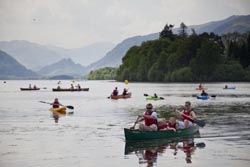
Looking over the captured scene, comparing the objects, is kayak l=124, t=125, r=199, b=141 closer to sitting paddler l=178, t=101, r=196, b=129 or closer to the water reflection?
the water reflection

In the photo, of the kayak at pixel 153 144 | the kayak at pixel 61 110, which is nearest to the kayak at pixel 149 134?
the kayak at pixel 153 144

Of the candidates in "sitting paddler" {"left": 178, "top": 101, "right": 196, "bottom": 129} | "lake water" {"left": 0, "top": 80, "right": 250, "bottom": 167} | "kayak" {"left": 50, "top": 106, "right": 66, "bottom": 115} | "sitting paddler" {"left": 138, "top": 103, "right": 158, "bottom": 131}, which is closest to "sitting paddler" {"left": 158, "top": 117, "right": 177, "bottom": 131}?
"sitting paddler" {"left": 138, "top": 103, "right": 158, "bottom": 131}

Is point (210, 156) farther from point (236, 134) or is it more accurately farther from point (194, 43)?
point (194, 43)

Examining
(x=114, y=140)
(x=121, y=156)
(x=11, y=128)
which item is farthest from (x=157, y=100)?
(x=121, y=156)

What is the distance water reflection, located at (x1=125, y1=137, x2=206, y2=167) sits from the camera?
88.0 feet

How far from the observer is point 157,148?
2981 cm

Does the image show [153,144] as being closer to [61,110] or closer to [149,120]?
[149,120]

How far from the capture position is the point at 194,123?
118 ft

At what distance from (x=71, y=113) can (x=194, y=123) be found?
23618mm

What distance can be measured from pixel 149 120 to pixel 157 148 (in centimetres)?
281

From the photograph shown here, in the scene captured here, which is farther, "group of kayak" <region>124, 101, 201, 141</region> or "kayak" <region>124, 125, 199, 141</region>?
"group of kayak" <region>124, 101, 201, 141</region>

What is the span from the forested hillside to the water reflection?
13418cm

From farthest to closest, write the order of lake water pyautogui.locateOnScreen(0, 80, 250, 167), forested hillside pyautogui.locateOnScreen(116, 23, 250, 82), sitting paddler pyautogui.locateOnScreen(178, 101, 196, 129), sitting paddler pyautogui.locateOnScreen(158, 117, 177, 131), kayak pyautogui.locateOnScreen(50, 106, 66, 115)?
forested hillside pyautogui.locateOnScreen(116, 23, 250, 82), kayak pyautogui.locateOnScreen(50, 106, 66, 115), sitting paddler pyautogui.locateOnScreen(178, 101, 196, 129), sitting paddler pyautogui.locateOnScreen(158, 117, 177, 131), lake water pyautogui.locateOnScreen(0, 80, 250, 167)

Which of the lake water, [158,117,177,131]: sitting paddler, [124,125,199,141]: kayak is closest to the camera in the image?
the lake water
